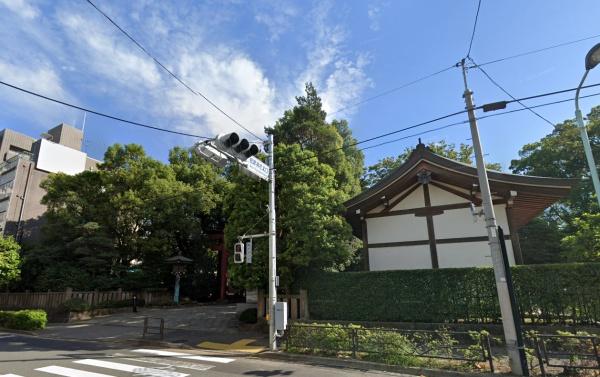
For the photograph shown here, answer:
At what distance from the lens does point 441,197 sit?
49.1 ft

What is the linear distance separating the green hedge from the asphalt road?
14.1 ft

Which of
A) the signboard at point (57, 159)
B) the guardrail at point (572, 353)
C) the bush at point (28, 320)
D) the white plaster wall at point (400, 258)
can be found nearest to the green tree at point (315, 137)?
the white plaster wall at point (400, 258)

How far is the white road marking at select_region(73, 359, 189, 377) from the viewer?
25.8ft

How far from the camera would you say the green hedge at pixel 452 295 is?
388 inches

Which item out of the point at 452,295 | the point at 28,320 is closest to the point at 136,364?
the point at 452,295

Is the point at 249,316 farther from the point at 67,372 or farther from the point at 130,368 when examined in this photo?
Result: the point at 67,372

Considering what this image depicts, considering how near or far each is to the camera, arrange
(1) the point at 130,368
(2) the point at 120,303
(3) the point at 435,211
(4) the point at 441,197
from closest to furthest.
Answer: (1) the point at 130,368 → (3) the point at 435,211 → (4) the point at 441,197 → (2) the point at 120,303

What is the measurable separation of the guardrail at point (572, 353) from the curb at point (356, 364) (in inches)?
46.7

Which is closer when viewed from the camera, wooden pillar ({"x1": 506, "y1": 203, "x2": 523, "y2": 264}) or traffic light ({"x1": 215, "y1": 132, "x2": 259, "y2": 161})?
traffic light ({"x1": 215, "y1": 132, "x2": 259, "y2": 161})

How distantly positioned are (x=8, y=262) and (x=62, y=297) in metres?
4.75

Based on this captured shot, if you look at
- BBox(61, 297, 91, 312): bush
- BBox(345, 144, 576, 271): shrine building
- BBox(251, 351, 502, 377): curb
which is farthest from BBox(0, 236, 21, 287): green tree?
BBox(345, 144, 576, 271): shrine building

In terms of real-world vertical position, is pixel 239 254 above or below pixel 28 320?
above

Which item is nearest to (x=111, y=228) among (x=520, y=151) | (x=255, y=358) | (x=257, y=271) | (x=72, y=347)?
(x=72, y=347)

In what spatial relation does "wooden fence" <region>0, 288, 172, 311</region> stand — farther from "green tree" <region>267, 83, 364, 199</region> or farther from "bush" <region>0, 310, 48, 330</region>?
"green tree" <region>267, 83, 364, 199</region>
